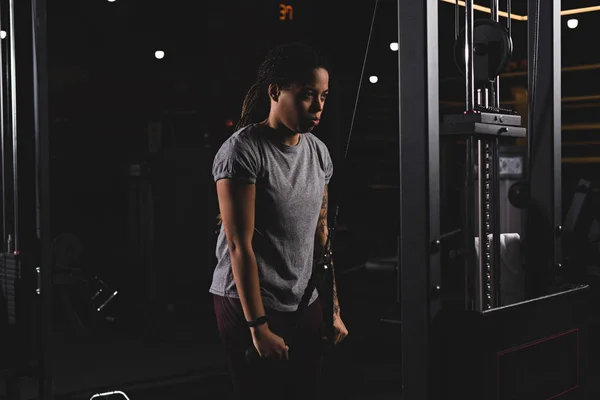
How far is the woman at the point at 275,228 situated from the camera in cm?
224

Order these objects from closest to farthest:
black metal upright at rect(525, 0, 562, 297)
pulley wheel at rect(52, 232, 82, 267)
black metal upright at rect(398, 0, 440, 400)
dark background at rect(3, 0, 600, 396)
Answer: black metal upright at rect(398, 0, 440, 400) < black metal upright at rect(525, 0, 562, 297) < pulley wheel at rect(52, 232, 82, 267) < dark background at rect(3, 0, 600, 396)

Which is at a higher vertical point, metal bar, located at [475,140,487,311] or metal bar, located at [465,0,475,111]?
metal bar, located at [465,0,475,111]

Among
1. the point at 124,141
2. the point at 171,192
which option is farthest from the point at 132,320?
the point at 124,141

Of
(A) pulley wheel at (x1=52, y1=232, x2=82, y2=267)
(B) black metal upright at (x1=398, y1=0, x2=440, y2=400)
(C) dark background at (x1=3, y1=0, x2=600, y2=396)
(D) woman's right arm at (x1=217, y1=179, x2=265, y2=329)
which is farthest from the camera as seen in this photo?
(C) dark background at (x1=3, y1=0, x2=600, y2=396)

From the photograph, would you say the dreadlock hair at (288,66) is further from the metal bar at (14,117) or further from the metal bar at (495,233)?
the metal bar at (14,117)

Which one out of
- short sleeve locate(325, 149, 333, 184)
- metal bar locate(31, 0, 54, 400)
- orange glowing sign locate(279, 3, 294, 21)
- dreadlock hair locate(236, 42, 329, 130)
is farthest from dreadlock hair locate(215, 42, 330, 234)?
orange glowing sign locate(279, 3, 294, 21)

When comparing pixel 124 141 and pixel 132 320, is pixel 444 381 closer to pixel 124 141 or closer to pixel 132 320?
pixel 132 320

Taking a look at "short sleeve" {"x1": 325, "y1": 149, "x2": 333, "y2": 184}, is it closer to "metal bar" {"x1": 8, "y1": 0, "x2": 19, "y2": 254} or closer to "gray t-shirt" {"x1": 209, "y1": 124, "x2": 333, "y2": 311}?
"gray t-shirt" {"x1": 209, "y1": 124, "x2": 333, "y2": 311}

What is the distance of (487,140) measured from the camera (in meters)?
2.38

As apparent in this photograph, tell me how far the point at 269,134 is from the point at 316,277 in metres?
0.45

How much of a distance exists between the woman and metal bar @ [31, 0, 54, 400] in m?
0.89

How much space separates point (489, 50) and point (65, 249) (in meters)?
4.25

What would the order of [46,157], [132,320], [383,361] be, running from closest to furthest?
A: [46,157] → [383,361] → [132,320]

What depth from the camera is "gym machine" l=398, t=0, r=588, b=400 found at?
209 cm
